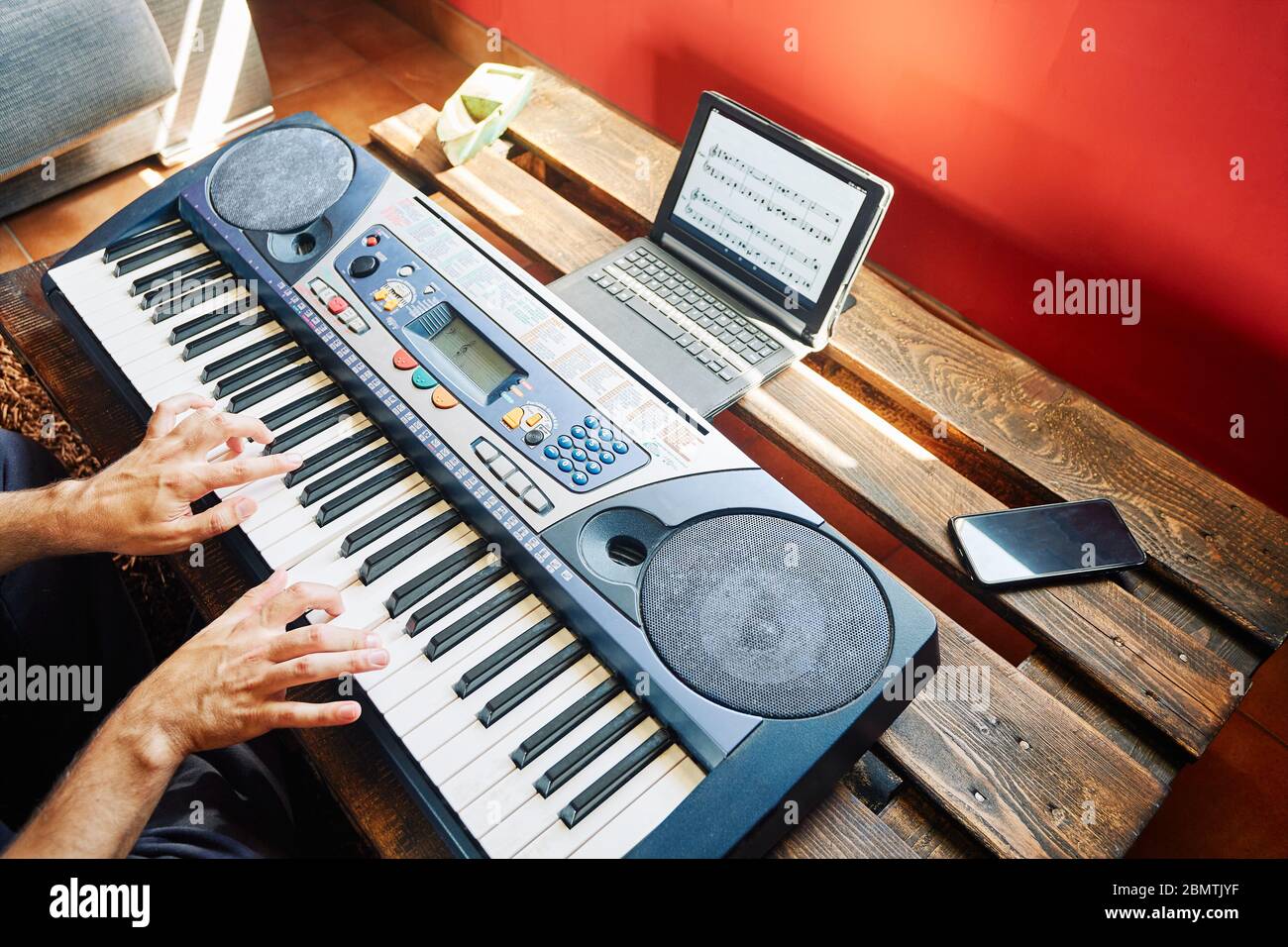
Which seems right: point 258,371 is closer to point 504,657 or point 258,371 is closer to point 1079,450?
point 504,657

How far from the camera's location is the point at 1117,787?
0.98 m

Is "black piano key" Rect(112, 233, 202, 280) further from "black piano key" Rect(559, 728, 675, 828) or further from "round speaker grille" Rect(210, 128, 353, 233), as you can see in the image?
"black piano key" Rect(559, 728, 675, 828)

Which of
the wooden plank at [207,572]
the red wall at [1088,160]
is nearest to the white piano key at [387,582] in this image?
the wooden plank at [207,572]

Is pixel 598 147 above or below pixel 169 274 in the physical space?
above

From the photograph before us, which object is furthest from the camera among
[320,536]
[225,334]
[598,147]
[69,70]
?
[69,70]

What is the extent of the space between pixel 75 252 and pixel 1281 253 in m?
1.75

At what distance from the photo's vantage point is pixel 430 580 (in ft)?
3.27

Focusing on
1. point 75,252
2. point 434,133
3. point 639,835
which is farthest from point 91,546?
point 434,133

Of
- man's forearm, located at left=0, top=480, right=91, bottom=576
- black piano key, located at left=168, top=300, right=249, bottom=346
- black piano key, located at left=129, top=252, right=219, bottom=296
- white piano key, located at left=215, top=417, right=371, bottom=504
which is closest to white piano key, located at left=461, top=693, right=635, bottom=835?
white piano key, located at left=215, top=417, right=371, bottom=504

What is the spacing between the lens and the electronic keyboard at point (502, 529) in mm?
858

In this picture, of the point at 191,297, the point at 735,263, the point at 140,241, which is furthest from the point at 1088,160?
the point at 140,241

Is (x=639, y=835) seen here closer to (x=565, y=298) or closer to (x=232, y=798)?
(x=232, y=798)

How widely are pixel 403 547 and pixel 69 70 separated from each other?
173 centimetres

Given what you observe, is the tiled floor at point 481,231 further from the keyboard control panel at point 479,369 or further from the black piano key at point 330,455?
the black piano key at point 330,455
